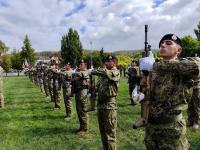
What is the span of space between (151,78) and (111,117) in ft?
11.7

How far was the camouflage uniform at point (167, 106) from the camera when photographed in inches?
196

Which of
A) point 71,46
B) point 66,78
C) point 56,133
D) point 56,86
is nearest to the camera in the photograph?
point 56,133

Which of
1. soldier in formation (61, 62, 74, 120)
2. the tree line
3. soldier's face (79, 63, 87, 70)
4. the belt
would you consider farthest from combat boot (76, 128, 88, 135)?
the tree line

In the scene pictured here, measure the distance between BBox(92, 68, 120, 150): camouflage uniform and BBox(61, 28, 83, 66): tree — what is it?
108 metres

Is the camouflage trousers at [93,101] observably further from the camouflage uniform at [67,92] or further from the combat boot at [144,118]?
the camouflage uniform at [67,92]

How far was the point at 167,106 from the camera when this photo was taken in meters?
5.04

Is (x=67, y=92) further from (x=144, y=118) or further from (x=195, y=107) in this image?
(x=144, y=118)

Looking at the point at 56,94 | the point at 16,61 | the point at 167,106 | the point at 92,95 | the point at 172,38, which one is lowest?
the point at 16,61

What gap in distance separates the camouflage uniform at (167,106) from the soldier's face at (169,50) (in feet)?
0.31

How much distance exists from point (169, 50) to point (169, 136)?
1063mm

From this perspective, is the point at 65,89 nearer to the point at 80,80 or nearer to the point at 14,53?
the point at 80,80

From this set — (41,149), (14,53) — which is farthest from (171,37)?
(14,53)

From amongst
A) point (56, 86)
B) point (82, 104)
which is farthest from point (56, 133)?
point (56, 86)

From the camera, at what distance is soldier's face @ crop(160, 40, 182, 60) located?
497 centimetres
